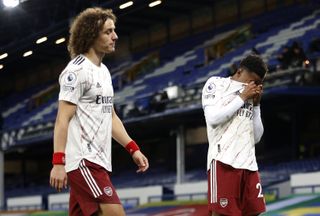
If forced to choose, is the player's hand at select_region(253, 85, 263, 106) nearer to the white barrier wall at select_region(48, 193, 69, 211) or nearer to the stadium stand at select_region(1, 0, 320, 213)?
the stadium stand at select_region(1, 0, 320, 213)

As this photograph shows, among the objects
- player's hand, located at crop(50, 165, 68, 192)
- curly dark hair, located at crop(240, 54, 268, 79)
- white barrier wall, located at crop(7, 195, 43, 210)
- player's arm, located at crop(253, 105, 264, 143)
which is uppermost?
curly dark hair, located at crop(240, 54, 268, 79)

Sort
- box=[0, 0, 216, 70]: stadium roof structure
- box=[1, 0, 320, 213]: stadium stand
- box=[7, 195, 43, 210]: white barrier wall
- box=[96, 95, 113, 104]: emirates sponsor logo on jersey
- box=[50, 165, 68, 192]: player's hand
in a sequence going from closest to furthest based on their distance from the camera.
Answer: box=[50, 165, 68, 192]: player's hand < box=[96, 95, 113, 104]: emirates sponsor logo on jersey < box=[1, 0, 320, 213]: stadium stand < box=[7, 195, 43, 210]: white barrier wall < box=[0, 0, 216, 70]: stadium roof structure

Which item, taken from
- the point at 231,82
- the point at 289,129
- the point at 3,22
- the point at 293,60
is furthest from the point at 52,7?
the point at 231,82

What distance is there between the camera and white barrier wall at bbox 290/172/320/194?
15.1 meters

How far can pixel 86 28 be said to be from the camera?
16.2 feet

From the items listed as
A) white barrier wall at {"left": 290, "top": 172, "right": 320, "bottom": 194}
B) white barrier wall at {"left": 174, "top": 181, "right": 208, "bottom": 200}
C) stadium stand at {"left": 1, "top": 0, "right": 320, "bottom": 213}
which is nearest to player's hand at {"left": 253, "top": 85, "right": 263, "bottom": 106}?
white barrier wall at {"left": 290, "top": 172, "right": 320, "bottom": 194}

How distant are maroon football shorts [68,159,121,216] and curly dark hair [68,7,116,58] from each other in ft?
2.48

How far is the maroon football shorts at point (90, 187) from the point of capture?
4883 millimetres

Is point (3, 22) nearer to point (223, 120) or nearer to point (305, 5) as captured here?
point (305, 5)

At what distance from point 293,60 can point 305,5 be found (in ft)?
30.0

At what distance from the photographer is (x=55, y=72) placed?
1556 inches

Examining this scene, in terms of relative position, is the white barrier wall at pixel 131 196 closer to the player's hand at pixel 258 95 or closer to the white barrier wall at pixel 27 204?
the white barrier wall at pixel 27 204

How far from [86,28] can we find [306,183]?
11346 mm

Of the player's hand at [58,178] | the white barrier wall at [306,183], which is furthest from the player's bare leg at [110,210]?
the white barrier wall at [306,183]
